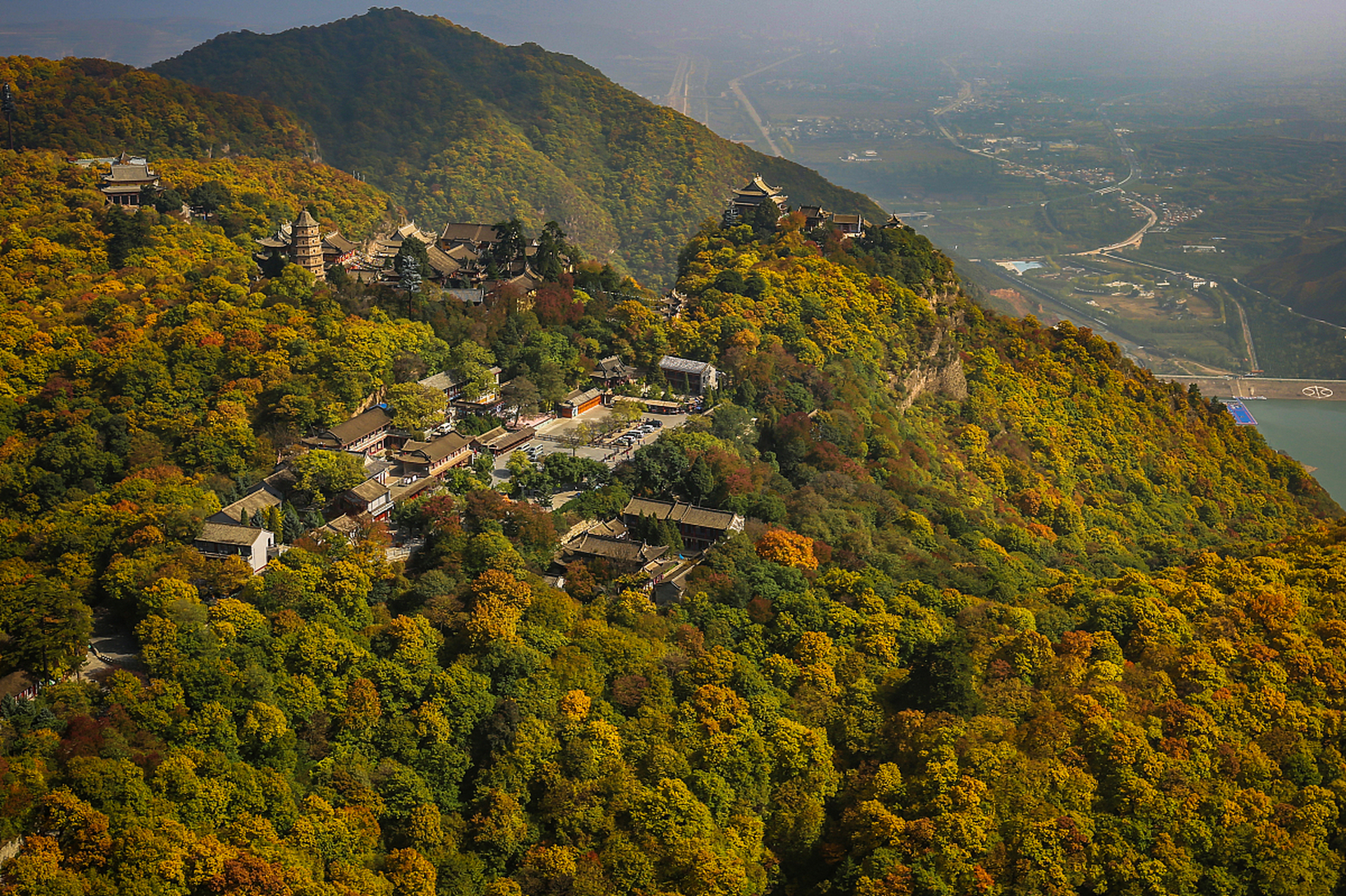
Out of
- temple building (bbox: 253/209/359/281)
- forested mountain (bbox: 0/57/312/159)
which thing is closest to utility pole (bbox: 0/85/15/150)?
forested mountain (bbox: 0/57/312/159)

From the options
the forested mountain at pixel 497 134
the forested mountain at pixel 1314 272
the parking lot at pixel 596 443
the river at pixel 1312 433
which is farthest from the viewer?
the forested mountain at pixel 1314 272

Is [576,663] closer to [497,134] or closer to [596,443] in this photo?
[596,443]

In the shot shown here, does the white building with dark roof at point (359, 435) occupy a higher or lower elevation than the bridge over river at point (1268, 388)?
higher

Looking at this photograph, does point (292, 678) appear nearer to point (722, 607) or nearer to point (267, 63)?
point (722, 607)

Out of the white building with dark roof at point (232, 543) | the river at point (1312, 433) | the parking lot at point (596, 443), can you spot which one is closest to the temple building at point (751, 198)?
the parking lot at point (596, 443)

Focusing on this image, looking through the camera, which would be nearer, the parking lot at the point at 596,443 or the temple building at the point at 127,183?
the parking lot at the point at 596,443

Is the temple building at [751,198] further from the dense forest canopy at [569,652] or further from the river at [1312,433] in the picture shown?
the river at [1312,433]

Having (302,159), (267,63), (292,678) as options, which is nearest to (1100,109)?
(267,63)
